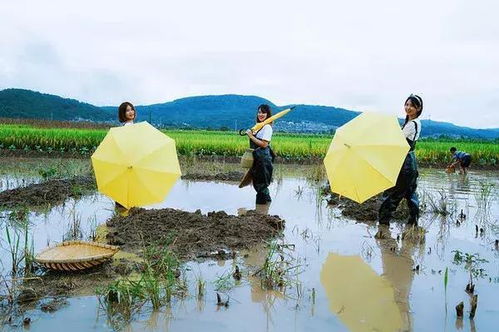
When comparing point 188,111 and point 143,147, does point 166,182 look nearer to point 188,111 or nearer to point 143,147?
point 143,147

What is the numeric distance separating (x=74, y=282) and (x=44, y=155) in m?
15.7

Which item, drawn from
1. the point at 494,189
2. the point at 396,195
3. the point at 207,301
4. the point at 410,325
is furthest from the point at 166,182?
the point at 494,189

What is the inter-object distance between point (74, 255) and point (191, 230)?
1704 mm

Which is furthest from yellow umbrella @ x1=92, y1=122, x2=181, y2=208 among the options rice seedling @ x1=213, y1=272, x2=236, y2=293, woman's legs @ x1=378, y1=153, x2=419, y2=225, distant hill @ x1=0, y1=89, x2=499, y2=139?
distant hill @ x1=0, y1=89, x2=499, y2=139

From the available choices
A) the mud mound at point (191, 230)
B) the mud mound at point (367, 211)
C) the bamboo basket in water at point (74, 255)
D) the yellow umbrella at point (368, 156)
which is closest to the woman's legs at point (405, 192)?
the mud mound at point (367, 211)

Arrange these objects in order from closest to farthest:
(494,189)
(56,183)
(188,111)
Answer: (56,183) → (494,189) → (188,111)

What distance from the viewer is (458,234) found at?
727 cm

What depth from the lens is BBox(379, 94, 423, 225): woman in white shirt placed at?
7.07 meters

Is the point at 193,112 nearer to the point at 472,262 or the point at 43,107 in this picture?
the point at 43,107

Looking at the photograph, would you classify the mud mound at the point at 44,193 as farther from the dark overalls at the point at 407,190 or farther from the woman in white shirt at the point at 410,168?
the woman in white shirt at the point at 410,168

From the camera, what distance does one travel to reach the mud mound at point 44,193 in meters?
8.54

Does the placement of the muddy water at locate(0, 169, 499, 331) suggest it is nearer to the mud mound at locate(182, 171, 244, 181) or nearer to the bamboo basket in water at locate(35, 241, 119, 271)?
the bamboo basket in water at locate(35, 241, 119, 271)

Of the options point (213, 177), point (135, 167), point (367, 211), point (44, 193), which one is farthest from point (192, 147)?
point (135, 167)

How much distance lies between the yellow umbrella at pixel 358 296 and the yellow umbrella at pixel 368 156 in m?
1.13
